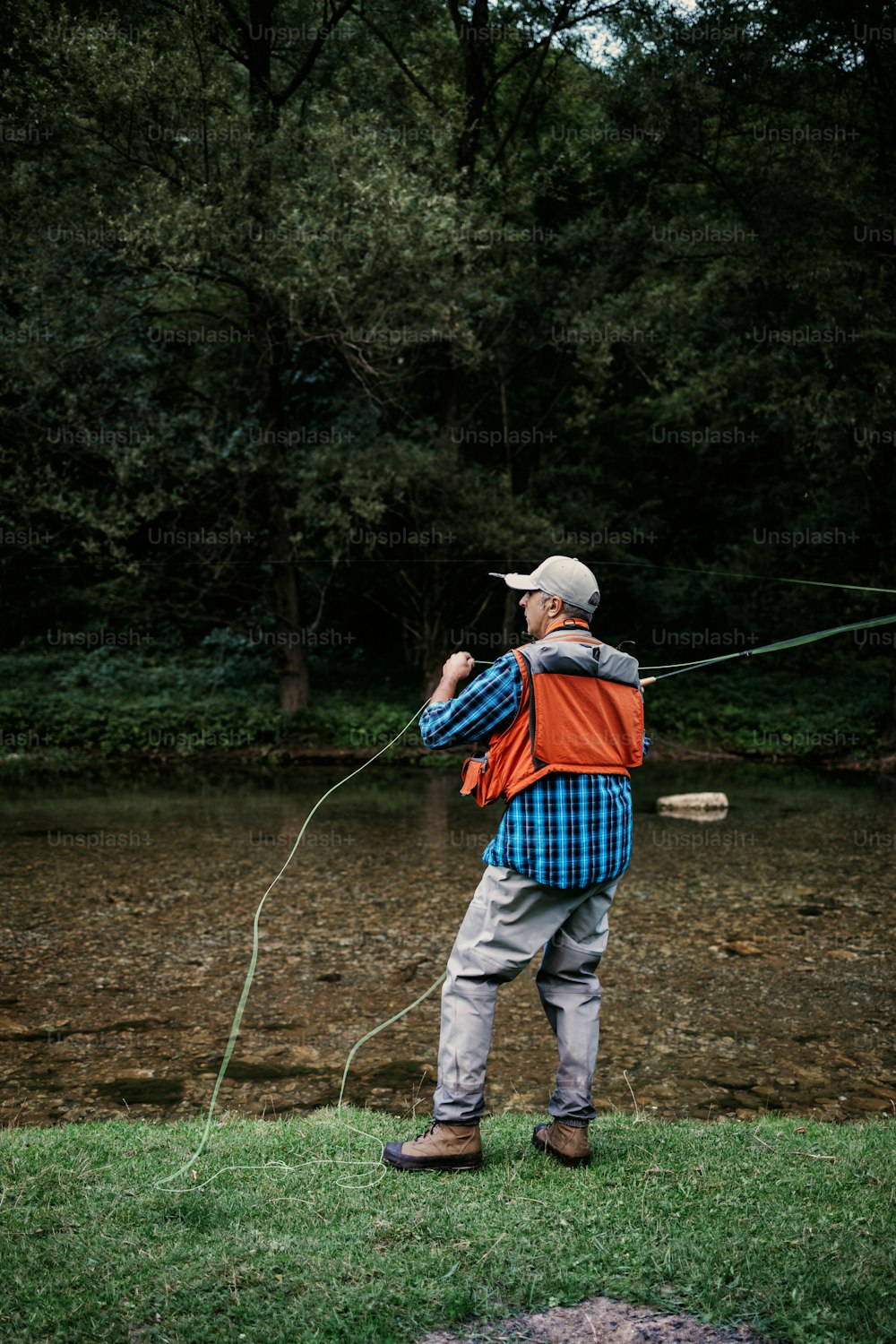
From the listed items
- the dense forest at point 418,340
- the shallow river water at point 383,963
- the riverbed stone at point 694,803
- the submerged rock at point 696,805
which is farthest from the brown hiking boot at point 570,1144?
the dense forest at point 418,340

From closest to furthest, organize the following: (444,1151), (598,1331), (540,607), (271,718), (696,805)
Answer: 1. (598,1331)
2. (444,1151)
3. (540,607)
4. (696,805)
5. (271,718)

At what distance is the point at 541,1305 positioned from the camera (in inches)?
127

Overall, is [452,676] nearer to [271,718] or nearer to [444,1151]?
[444,1151]

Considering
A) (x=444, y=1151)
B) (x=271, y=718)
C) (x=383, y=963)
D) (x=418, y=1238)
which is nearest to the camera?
(x=418, y=1238)

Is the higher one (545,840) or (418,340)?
(418,340)

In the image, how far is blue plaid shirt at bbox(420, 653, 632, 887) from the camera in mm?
4082

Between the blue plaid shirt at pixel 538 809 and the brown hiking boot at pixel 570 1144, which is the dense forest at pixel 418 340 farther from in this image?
the brown hiking boot at pixel 570 1144

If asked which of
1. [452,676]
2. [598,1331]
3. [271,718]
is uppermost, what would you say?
[452,676]

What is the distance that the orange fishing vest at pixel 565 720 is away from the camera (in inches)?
162

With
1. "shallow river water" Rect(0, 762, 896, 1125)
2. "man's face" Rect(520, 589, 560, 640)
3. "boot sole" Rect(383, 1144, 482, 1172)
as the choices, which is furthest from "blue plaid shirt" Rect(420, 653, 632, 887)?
"shallow river water" Rect(0, 762, 896, 1125)

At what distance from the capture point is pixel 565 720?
13.6 feet

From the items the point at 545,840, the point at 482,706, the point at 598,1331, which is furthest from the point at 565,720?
the point at 598,1331

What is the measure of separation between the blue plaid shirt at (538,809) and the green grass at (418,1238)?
1111 mm

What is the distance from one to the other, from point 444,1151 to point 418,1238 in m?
0.60
